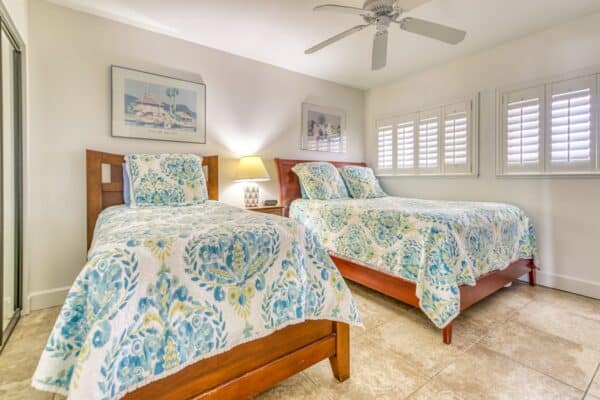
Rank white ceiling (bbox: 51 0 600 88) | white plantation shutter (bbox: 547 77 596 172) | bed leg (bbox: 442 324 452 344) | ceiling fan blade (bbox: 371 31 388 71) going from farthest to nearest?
white plantation shutter (bbox: 547 77 596 172) < white ceiling (bbox: 51 0 600 88) < ceiling fan blade (bbox: 371 31 388 71) < bed leg (bbox: 442 324 452 344)

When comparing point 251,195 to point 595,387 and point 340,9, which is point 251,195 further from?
point 595,387

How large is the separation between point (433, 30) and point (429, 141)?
5.66 feet

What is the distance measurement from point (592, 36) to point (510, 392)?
9.40 ft

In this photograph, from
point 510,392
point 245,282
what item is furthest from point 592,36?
point 245,282

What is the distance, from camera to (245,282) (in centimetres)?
110

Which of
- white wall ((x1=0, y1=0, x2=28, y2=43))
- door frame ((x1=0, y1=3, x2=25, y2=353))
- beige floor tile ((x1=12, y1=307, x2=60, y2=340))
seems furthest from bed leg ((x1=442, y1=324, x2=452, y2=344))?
white wall ((x1=0, y1=0, x2=28, y2=43))

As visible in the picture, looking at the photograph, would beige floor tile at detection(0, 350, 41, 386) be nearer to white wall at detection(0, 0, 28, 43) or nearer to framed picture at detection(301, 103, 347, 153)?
white wall at detection(0, 0, 28, 43)

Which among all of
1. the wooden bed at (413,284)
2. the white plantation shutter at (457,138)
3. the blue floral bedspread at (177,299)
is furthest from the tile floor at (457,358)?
the white plantation shutter at (457,138)

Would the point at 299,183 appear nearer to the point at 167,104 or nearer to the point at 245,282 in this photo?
the point at 167,104

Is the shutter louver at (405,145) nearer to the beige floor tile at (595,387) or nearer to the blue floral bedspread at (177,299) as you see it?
the beige floor tile at (595,387)

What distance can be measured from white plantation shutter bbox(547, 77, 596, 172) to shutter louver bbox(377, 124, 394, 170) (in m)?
1.70

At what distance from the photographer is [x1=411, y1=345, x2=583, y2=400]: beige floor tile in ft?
4.32

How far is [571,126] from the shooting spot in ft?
8.03

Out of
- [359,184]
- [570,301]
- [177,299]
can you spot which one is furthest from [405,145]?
[177,299]
